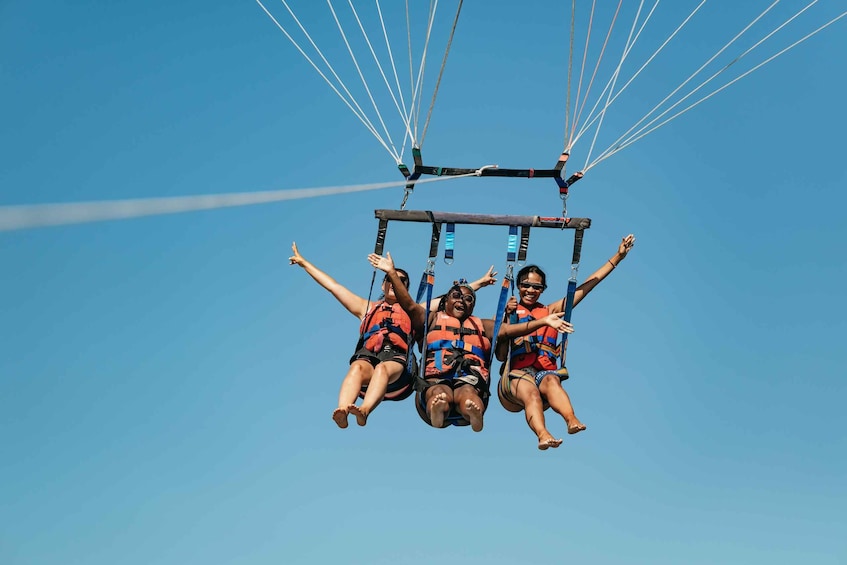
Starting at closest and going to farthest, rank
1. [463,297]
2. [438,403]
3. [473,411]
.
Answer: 1. [473,411]
2. [438,403]
3. [463,297]

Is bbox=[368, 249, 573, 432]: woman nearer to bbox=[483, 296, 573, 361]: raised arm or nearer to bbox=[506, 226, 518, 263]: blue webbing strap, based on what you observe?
bbox=[483, 296, 573, 361]: raised arm

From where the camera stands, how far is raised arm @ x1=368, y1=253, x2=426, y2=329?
8320 mm

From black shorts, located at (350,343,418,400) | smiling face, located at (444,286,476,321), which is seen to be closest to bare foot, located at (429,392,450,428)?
black shorts, located at (350,343,418,400)

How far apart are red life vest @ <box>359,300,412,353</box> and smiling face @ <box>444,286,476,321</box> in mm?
381

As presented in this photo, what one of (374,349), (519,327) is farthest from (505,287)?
(374,349)

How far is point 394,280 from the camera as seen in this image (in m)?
8.30

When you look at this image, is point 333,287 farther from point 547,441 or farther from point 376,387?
point 547,441

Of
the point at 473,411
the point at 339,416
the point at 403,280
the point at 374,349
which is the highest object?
the point at 403,280

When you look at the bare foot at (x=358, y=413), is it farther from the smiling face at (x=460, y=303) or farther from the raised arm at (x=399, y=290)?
the smiling face at (x=460, y=303)

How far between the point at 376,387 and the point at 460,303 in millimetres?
1194

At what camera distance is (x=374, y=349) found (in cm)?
877

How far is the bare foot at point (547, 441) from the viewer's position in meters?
7.84

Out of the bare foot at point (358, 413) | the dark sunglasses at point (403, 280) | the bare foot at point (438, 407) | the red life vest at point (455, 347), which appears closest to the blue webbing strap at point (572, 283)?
the red life vest at point (455, 347)

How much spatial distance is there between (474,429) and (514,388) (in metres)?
0.75
